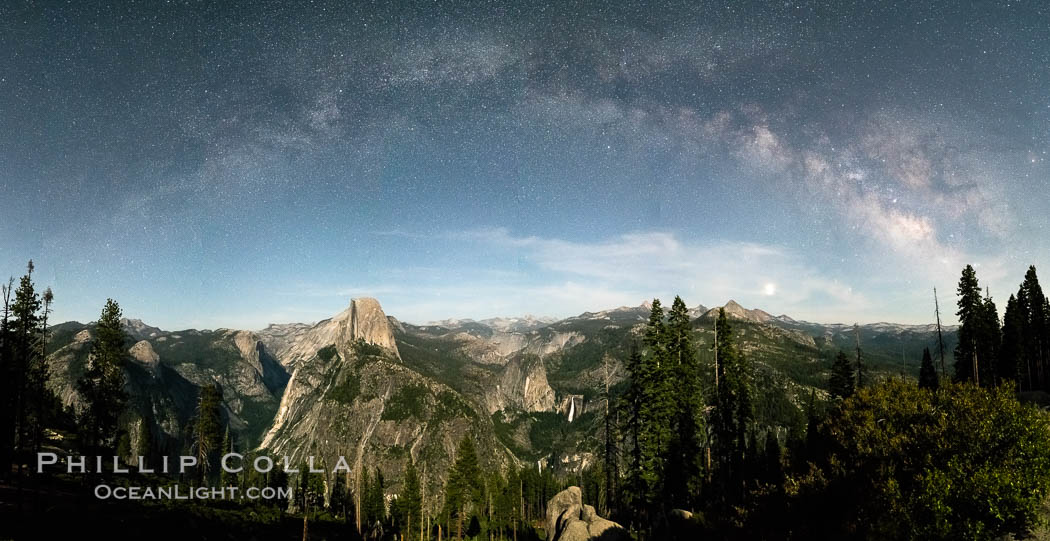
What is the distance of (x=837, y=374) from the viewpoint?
72625 millimetres

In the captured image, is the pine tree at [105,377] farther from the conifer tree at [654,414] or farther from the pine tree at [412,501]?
the conifer tree at [654,414]

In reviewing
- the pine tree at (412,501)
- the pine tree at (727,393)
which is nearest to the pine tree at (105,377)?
the pine tree at (412,501)

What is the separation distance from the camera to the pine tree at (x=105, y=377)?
56969 millimetres

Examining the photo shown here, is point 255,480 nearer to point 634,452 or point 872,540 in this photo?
point 634,452

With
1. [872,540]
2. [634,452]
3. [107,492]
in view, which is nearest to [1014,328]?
[634,452]

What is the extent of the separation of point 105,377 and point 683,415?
221 ft

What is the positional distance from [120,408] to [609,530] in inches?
2391

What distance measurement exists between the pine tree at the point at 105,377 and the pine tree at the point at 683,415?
64120mm

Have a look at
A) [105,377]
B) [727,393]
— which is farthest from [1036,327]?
[105,377]

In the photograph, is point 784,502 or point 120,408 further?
point 120,408

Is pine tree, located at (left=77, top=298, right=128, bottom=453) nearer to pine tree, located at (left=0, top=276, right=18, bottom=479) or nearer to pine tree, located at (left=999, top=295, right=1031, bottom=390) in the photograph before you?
pine tree, located at (left=0, top=276, right=18, bottom=479)

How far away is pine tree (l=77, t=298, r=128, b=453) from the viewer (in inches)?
2243

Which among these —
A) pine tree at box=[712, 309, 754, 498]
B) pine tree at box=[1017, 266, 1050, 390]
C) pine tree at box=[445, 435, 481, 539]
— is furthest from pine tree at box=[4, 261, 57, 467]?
pine tree at box=[1017, 266, 1050, 390]

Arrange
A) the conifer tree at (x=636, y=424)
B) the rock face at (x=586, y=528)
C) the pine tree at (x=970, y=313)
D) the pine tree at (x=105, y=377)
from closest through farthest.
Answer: the rock face at (x=586, y=528) < the conifer tree at (x=636, y=424) < the pine tree at (x=105, y=377) < the pine tree at (x=970, y=313)
